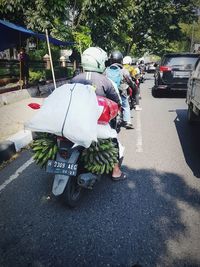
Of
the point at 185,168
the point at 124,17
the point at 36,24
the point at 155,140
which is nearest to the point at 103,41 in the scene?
the point at 124,17

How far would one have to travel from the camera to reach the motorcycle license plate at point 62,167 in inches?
127

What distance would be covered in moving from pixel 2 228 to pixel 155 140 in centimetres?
407

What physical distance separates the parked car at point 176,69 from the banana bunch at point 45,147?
30.7 feet

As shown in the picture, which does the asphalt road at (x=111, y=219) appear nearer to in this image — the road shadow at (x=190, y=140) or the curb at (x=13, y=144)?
the road shadow at (x=190, y=140)

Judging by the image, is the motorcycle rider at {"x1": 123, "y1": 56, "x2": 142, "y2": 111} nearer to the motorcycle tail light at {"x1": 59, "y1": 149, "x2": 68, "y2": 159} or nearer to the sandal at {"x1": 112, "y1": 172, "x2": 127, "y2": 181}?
the sandal at {"x1": 112, "y1": 172, "x2": 127, "y2": 181}

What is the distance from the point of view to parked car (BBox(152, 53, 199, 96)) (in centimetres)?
1175

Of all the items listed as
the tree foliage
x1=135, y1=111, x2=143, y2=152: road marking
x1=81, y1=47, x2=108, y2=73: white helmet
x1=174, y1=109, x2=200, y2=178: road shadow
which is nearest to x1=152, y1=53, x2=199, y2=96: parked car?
x1=174, y1=109, x2=200, y2=178: road shadow

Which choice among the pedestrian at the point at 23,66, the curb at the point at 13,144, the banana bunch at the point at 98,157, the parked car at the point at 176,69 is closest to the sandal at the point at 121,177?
the banana bunch at the point at 98,157

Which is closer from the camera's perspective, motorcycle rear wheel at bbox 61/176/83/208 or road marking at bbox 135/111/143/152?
motorcycle rear wheel at bbox 61/176/83/208

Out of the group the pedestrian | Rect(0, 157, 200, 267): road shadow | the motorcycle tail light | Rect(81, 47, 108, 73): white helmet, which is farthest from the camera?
the pedestrian

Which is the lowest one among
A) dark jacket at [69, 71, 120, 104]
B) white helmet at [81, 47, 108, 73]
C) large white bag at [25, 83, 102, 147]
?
large white bag at [25, 83, 102, 147]

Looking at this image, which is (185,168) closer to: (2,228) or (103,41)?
(2,228)

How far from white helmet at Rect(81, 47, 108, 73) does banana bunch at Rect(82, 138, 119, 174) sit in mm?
1028

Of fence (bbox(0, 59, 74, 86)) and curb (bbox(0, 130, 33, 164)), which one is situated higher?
fence (bbox(0, 59, 74, 86))
